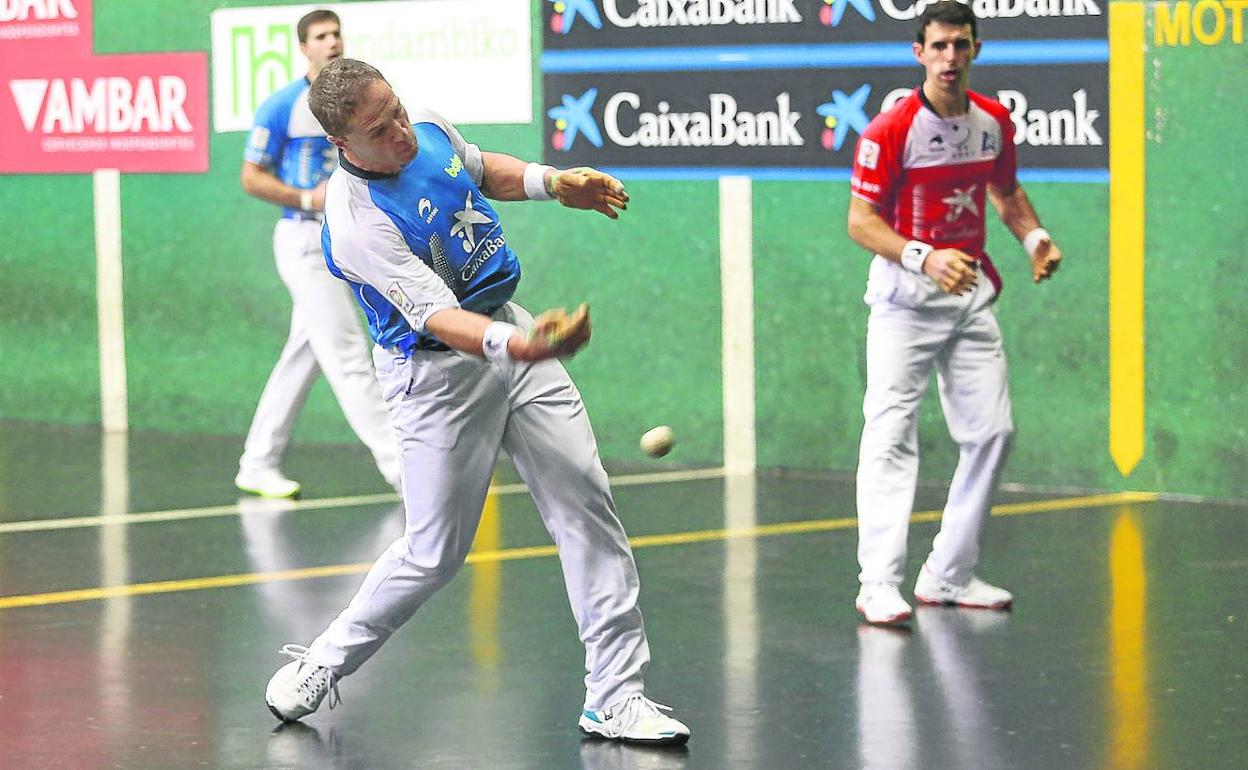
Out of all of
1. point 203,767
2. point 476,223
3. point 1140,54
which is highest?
point 1140,54

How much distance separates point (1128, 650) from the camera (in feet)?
25.3

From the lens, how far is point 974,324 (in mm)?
8422

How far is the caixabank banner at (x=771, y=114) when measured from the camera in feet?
35.3

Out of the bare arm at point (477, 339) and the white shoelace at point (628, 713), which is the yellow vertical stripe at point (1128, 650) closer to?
the white shoelace at point (628, 713)

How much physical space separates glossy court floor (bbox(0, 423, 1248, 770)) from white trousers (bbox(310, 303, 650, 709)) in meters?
0.38

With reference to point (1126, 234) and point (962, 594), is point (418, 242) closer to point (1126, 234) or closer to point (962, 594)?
point (962, 594)

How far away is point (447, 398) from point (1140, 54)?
5.12m

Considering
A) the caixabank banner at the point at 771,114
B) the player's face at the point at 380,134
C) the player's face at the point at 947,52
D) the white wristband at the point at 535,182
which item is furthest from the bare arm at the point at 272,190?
the player's face at the point at 380,134

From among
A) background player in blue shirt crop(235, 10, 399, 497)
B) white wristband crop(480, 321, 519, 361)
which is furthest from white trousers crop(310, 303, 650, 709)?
background player in blue shirt crop(235, 10, 399, 497)

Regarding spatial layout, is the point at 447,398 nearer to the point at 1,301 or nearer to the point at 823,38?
the point at 823,38

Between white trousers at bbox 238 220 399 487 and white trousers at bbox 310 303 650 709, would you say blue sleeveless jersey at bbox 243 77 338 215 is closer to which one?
white trousers at bbox 238 220 399 487

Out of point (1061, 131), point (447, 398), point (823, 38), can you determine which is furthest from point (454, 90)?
point (447, 398)

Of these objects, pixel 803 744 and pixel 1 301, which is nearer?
pixel 803 744

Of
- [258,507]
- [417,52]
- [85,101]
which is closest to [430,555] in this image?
[258,507]
